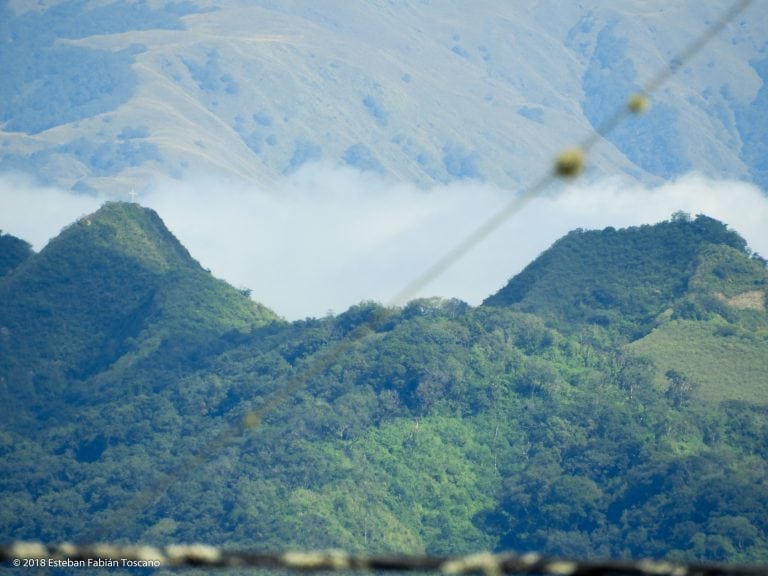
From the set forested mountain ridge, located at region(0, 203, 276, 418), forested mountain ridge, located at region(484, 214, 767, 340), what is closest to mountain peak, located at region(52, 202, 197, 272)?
forested mountain ridge, located at region(0, 203, 276, 418)

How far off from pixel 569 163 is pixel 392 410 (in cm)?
8541

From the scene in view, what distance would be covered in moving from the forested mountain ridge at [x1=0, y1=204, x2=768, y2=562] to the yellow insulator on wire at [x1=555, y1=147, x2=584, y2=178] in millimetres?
64870

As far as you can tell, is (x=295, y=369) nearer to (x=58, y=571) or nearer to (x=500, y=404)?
(x=500, y=404)

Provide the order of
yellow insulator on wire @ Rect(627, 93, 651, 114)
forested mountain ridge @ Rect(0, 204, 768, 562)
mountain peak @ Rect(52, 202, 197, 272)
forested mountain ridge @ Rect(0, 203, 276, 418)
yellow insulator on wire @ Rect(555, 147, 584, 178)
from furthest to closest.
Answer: mountain peak @ Rect(52, 202, 197, 272)
forested mountain ridge @ Rect(0, 203, 276, 418)
forested mountain ridge @ Rect(0, 204, 768, 562)
yellow insulator on wire @ Rect(627, 93, 651, 114)
yellow insulator on wire @ Rect(555, 147, 584, 178)

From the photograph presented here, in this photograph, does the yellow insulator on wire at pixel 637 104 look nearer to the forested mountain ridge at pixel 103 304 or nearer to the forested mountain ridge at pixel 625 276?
the forested mountain ridge at pixel 625 276

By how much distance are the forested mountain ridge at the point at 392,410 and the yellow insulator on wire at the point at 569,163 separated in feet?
213

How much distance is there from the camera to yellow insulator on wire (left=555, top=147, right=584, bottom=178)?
7.58 meters

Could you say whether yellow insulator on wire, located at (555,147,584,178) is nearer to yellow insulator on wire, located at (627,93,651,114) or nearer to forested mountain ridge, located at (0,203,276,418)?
yellow insulator on wire, located at (627,93,651,114)

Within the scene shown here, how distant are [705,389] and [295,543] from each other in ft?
87.6

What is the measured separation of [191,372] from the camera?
102375 millimetres

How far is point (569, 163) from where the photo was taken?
7.59 metres

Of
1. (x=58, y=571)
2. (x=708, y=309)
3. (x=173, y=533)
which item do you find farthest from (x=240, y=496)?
(x=708, y=309)

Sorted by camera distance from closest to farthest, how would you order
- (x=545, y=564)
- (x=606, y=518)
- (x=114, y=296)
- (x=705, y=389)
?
(x=545, y=564), (x=606, y=518), (x=705, y=389), (x=114, y=296)

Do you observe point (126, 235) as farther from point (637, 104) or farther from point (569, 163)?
point (569, 163)
